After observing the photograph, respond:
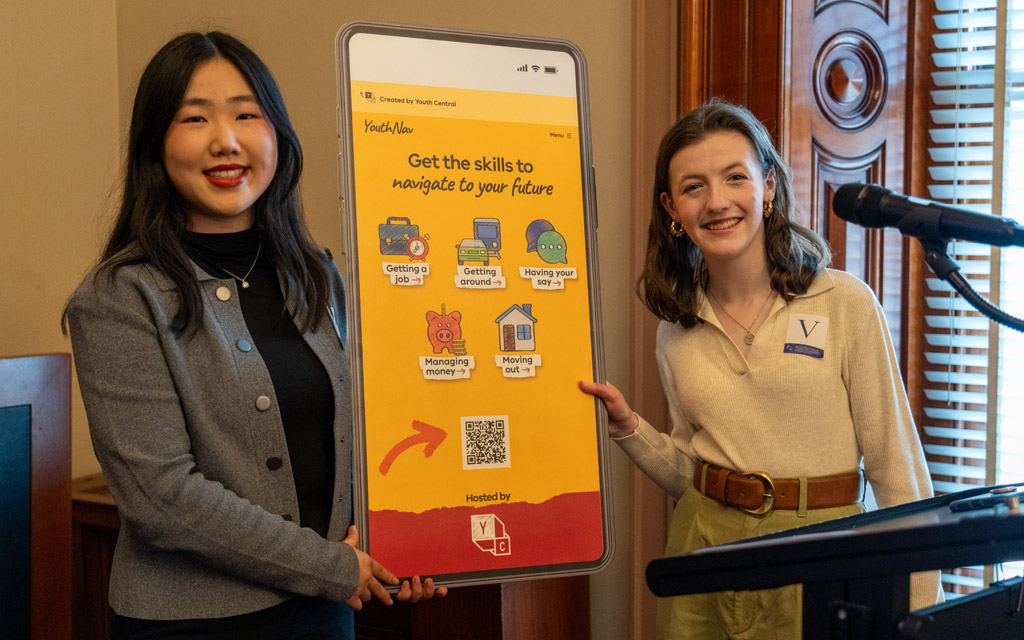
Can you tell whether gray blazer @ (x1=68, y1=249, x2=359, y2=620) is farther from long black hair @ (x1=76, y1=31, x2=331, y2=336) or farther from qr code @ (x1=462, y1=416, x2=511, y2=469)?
qr code @ (x1=462, y1=416, x2=511, y2=469)

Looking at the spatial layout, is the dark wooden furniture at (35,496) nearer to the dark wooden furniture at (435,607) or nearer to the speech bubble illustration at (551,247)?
the dark wooden furniture at (435,607)

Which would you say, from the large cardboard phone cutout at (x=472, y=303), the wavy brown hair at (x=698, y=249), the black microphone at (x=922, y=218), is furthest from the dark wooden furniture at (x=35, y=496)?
the black microphone at (x=922, y=218)

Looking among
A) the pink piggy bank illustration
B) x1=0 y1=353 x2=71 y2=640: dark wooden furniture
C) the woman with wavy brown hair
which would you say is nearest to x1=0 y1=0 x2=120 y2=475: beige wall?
x1=0 y1=353 x2=71 y2=640: dark wooden furniture

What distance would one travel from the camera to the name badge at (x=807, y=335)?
1.48m

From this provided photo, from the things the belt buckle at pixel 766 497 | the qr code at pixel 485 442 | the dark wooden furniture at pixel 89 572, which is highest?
the qr code at pixel 485 442

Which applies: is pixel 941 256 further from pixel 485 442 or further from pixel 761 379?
pixel 485 442

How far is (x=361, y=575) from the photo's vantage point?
1.34 meters

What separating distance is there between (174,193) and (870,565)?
1.18 metres

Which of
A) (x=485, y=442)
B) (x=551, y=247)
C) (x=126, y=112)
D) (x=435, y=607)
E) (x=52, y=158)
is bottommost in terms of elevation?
(x=435, y=607)

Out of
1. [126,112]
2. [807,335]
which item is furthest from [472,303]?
[126,112]

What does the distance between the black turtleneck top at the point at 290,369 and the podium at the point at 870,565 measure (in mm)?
792

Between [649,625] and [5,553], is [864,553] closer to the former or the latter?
[649,625]

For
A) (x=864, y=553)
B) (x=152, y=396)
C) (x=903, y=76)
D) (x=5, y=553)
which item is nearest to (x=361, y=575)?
(x=152, y=396)

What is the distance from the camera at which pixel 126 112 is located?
2.80 m
